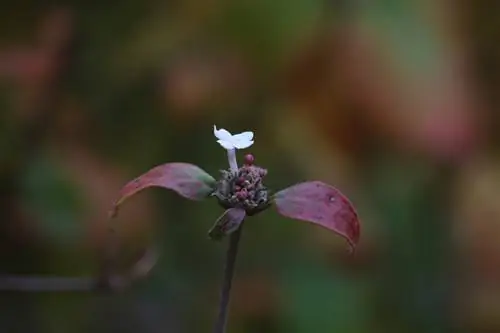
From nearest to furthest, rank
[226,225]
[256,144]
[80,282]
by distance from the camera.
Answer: [226,225] < [80,282] < [256,144]

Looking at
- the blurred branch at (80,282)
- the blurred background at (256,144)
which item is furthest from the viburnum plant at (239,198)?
the blurred background at (256,144)

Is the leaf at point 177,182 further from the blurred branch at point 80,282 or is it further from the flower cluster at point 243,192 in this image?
the blurred branch at point 80,282

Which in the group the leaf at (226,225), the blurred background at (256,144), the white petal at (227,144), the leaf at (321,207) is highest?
the blurred background at (256,144)

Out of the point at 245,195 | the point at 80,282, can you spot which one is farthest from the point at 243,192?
the point at 80,282

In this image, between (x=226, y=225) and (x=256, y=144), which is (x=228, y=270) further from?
(x=256, y=144)

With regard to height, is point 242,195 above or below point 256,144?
below

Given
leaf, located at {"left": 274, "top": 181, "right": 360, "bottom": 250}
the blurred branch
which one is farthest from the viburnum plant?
the blurred branch
